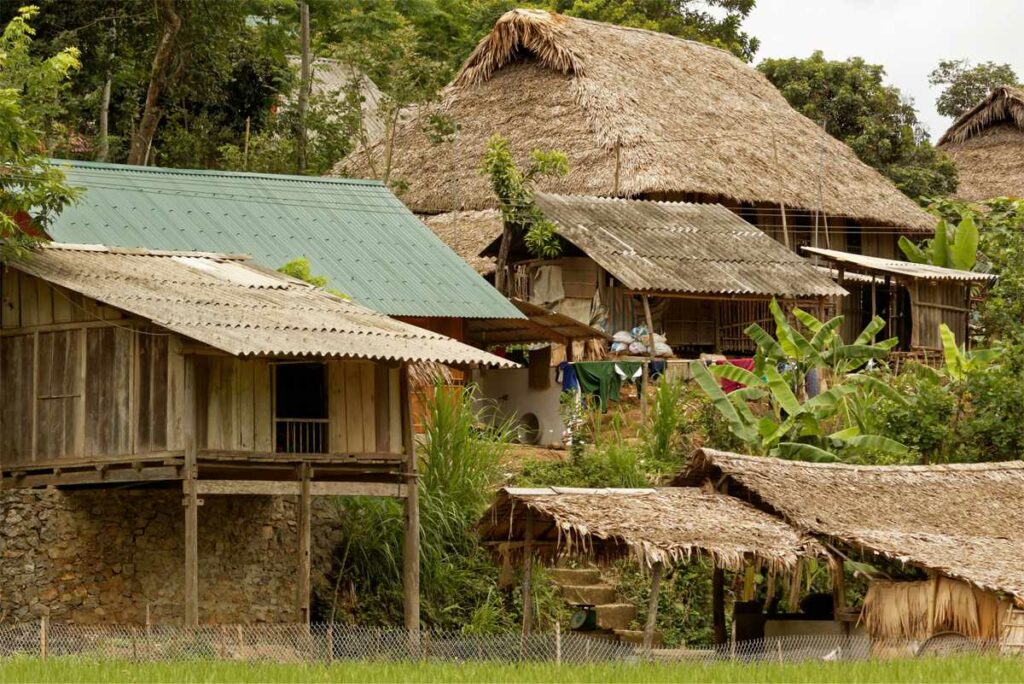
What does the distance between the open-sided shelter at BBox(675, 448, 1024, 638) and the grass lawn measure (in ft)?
7.08

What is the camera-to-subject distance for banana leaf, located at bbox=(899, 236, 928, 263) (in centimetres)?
3272

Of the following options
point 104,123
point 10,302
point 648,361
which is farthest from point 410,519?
point 104,123

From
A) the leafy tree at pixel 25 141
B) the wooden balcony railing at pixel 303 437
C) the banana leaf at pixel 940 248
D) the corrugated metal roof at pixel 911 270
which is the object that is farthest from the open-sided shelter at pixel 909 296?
the leafy tree at pixel 25 141

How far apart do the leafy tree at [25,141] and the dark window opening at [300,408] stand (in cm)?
287

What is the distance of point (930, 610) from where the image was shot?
18.2m

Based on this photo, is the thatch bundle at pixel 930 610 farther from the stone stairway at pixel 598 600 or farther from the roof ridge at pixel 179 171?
the roof ridge at pixel 179 171

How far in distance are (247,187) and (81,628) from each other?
383 inches

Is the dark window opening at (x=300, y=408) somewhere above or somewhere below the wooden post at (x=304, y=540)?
above

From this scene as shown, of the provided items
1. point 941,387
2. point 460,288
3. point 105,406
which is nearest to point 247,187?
point 460,288

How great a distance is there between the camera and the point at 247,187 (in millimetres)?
26391

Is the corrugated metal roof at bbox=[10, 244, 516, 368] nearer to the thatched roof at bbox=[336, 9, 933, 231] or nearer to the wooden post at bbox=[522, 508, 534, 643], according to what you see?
the wooden post at bbox=[522, 508, 534, 643]

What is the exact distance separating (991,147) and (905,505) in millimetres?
25667

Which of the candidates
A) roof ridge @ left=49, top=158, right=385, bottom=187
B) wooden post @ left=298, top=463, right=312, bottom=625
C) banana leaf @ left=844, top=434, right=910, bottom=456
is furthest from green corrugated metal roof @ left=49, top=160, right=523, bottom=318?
wooden post @ left=298, top=463, right=312, bottom=625

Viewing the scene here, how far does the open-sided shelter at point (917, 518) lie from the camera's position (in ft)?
59.1
